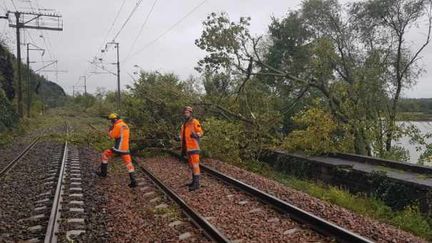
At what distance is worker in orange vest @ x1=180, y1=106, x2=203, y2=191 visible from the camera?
11047 millimetres

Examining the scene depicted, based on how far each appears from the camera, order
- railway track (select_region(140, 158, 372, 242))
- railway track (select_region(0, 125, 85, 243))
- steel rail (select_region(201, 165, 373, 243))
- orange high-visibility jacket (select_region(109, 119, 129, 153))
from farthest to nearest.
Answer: orange high-visibility jacket (select_region(109, 119, 129, 153)) < railway track (select_region(0, 125, 85, 243)) < railway track (select_region(140, 158, 372, 242)) < steel rail (select_region(201, 165, 373, 243))

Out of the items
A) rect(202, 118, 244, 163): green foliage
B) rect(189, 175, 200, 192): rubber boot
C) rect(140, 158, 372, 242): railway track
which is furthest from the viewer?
rect(202, 118, 244, 163): green foliage

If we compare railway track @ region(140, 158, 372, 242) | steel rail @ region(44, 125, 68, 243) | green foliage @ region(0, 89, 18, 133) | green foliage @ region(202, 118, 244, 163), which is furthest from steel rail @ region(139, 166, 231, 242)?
green foliage @ region(0, 89, 18, 133)

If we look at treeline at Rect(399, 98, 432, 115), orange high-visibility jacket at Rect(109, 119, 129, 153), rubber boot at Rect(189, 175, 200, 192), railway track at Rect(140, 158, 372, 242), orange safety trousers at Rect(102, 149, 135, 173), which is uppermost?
treeline at Rect(399, 98, 432, 115)

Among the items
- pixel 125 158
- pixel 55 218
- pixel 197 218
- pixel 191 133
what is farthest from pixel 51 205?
pixel 191 133

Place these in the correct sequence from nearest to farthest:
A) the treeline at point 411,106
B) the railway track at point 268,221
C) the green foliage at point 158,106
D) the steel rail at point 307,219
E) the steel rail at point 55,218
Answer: the steel rail at point 307,219
the railway track at point 268,221
the steel rail at point 55,218
the green foliage at point 158,106
the treeline at point 411,106

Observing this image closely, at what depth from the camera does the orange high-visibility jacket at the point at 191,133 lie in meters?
11.1

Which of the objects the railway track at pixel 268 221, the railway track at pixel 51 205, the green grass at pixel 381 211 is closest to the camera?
the railway track at pixel 268 221

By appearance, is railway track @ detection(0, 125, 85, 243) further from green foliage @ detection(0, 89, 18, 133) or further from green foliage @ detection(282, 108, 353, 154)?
green foliage @ detection(0, 89, 18, 133)

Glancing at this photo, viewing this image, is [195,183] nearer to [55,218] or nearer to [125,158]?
[125,158]

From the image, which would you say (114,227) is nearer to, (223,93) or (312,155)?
(312,155)

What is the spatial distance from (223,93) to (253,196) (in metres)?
11.1

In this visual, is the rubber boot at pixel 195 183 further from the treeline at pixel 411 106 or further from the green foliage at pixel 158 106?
the treeline at pixel 411 106

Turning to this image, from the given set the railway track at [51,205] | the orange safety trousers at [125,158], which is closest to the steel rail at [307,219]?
the orange safety trousers at [125,158]
